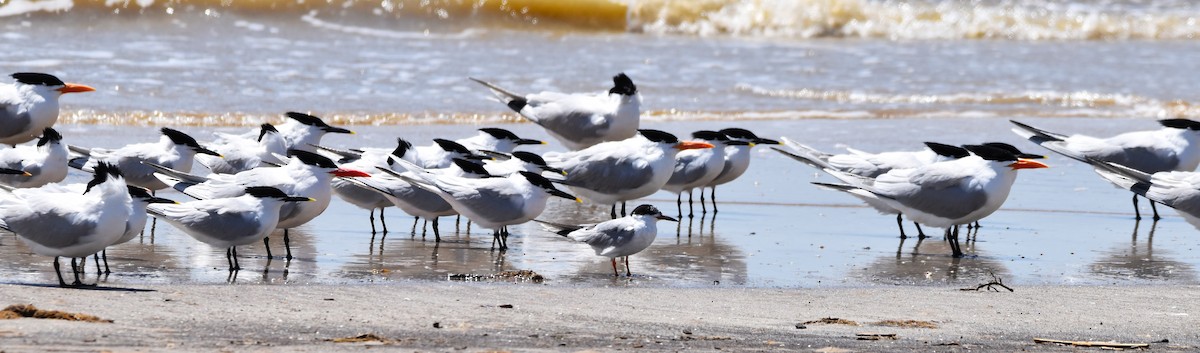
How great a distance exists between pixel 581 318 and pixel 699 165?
12.1 feet

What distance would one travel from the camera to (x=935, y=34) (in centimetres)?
2442

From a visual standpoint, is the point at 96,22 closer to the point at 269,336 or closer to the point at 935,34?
the point at 935,34

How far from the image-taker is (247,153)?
346 inches

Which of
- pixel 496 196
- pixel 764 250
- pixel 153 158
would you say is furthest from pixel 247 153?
pixel 764 250

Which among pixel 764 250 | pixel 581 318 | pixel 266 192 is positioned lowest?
pixel 764 250

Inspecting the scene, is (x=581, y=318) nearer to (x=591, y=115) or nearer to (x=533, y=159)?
(x=533, y=159)

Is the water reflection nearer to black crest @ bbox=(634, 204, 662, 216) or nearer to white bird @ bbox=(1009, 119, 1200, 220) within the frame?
→ white bird @ bbox=(1009, 119, 1200, 220)

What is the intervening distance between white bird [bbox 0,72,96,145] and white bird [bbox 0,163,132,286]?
10.7 ft

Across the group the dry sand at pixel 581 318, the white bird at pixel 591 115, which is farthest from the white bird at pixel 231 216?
the white bird at pixel 591 115

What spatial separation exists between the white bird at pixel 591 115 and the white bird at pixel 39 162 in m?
3.26

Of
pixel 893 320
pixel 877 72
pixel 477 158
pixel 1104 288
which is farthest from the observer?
pixel 877 72

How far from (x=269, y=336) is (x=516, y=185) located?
113 inches

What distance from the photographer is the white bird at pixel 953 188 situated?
7812mm

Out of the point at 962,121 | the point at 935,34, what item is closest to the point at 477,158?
the point at 962,121
